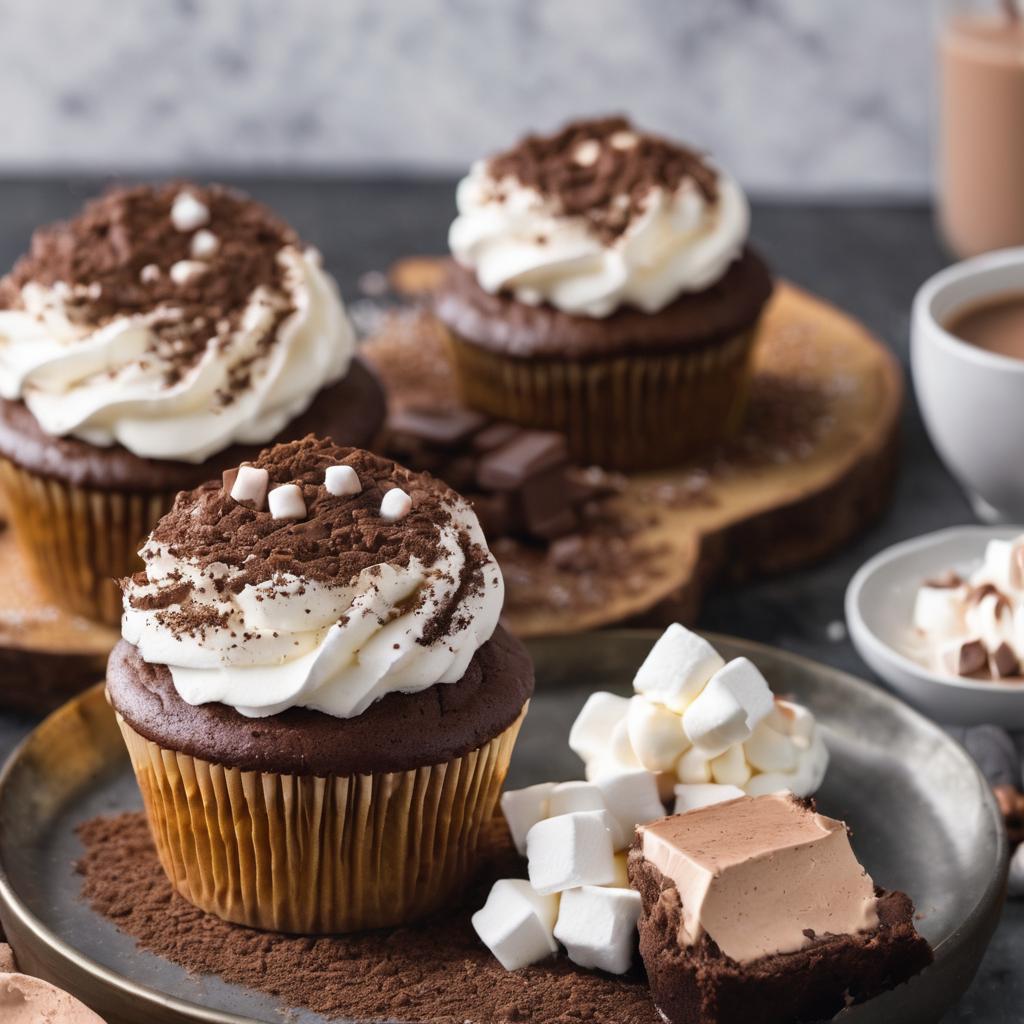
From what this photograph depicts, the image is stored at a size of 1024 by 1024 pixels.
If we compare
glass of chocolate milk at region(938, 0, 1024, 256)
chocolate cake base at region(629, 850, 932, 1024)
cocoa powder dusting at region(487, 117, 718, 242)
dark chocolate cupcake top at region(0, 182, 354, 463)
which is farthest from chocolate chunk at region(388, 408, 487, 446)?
glass of chocolate milk at region(938, 0, 1024, 256)

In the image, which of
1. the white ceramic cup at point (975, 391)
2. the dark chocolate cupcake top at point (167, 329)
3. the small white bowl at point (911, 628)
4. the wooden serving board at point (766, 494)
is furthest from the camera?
the white ceramic cup at point (975, 391)

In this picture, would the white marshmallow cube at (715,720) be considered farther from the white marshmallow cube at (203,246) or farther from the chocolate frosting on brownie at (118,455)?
the white marshmallow cube at (203,246)

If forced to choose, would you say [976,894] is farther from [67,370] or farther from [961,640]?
[67,370]

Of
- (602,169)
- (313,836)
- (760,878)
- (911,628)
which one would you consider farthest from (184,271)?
(760,878)

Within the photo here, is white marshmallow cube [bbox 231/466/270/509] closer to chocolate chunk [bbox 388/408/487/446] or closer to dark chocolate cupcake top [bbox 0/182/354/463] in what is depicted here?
dark chocolate cupcake top [bbox 0/182/354/463]

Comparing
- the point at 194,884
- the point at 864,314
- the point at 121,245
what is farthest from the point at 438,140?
the point at 194,884

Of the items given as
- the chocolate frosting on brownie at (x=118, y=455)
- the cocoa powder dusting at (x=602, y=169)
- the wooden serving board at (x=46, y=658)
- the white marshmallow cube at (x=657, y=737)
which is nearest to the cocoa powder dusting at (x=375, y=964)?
the white marshmallow cube at (x=657, y=737)

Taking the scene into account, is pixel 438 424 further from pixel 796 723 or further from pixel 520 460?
pixel 796 723
